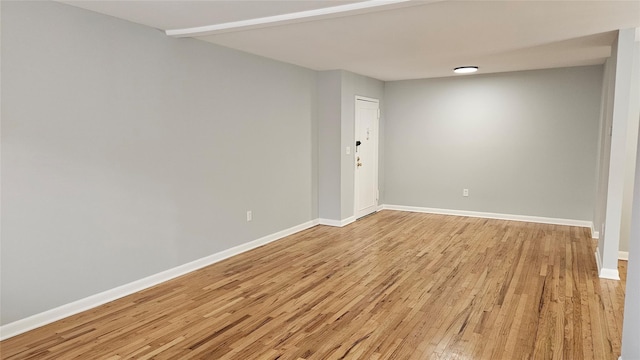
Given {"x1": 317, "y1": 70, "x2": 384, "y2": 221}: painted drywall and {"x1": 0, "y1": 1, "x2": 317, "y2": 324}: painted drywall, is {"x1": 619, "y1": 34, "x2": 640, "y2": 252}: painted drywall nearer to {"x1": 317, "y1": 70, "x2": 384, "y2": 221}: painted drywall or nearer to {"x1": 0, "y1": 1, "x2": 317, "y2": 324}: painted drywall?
{"x1": 317, "y1": 70, "x2": 384, "y2": 221}: painted drywall

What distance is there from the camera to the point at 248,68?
477cm

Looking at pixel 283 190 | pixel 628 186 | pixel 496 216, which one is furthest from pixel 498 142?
pixel 283 190

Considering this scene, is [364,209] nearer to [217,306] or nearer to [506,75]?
[506,75]

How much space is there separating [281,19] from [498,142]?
15.0 ft

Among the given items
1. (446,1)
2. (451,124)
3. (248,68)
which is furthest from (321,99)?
(446,1)

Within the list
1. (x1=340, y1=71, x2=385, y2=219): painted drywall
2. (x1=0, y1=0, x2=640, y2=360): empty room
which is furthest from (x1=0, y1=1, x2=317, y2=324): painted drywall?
(x1=340, y1=71, x2=385, y2=219): painted drywall

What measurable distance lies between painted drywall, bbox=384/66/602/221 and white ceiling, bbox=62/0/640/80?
772mm

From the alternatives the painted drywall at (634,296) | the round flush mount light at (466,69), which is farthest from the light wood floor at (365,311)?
the round flush mount light at (466,69)

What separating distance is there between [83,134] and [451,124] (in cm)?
548

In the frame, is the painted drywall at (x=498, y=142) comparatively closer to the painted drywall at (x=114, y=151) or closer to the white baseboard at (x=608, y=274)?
the white baseboard at (x=608, y=274)

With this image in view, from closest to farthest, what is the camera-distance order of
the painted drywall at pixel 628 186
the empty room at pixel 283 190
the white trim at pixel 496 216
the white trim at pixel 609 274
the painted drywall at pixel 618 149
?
the empty room at pixel 283 190 → the painted drywall at pixel 618 149 → the white trim at pixel 609 274 → the painted drywall at pixel 628 186 → the white trim at pixel 496 216

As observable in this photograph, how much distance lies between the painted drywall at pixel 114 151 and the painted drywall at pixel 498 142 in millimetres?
3095

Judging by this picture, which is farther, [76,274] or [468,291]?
[468,291]

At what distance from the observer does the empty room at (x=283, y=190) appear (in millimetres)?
2805
